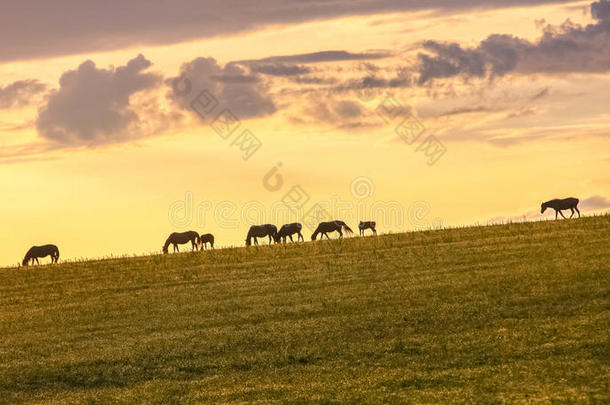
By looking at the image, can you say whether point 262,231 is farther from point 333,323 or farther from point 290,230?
point 333,323

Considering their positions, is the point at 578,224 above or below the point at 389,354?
above

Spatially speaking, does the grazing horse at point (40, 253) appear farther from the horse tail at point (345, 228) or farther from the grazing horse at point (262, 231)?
the horse tail at point (345, 228)

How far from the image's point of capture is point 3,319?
37.4 meters

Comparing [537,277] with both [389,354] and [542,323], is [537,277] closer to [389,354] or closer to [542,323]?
[542,323]

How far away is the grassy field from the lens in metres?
21.6

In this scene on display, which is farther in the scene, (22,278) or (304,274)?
(22,278)

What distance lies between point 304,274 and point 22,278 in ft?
55.5

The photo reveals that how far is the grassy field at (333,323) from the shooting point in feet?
70.7

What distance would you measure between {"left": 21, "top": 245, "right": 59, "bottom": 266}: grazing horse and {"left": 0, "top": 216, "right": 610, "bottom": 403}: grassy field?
13.7 metres

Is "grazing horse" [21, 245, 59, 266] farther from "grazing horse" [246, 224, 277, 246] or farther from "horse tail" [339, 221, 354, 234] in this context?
"horse tail" [339, 221, 354, 234]

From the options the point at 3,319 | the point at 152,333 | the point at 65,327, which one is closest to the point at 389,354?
the point at 152,333

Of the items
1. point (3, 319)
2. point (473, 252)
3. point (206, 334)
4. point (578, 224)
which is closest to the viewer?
point (206, 334)

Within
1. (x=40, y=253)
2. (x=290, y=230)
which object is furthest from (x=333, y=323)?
(x=40, y=253)

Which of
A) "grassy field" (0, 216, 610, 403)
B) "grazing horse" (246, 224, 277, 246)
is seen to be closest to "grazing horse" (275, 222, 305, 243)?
"grazing horse" (246, 224, 277, 246)
